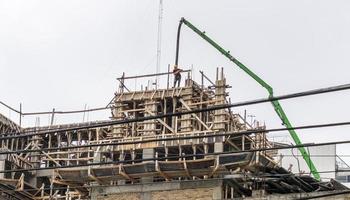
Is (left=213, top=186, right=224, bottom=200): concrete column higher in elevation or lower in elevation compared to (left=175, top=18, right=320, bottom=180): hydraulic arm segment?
lower

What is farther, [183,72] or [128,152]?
[183,72]

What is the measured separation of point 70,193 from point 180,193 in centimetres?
902

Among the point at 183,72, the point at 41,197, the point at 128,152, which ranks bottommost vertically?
the point at 41,197

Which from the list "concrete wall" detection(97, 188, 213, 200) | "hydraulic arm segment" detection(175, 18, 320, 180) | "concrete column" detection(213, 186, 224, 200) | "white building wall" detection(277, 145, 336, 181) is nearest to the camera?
"concrete column" detection(213, 186, 224, 200)

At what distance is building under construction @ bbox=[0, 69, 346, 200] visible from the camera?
35656mm

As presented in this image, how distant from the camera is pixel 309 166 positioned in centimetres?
5709

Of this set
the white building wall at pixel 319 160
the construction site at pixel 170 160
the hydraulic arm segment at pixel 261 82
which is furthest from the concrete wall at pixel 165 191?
the white building wall at pixel 319 160

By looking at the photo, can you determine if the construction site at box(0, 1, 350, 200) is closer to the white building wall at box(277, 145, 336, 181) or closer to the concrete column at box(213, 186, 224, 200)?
the concrete column at box(213, 186, 224, 200)

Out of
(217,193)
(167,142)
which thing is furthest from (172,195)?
(167,142)

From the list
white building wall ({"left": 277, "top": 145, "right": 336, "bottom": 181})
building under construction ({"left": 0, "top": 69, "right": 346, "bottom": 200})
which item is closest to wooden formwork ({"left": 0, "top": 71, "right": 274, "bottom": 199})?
building under construction ({"left": 0, "top": 69, "right": 346, "bottom": 200})

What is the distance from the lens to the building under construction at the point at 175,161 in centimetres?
3566

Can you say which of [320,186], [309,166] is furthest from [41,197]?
[309,166]

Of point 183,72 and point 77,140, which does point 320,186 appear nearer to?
point 183,72

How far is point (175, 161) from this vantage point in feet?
120
